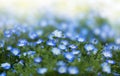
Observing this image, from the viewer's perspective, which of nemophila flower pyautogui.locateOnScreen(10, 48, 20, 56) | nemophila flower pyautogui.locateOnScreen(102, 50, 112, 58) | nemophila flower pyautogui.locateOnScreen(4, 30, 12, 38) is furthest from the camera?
nemophila flower pyautogui.locateOnScreen(4, 30, 12, 38)

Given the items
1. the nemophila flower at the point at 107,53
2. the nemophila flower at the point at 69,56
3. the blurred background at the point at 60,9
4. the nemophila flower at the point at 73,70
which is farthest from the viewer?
the blurred background at the point at 60,9

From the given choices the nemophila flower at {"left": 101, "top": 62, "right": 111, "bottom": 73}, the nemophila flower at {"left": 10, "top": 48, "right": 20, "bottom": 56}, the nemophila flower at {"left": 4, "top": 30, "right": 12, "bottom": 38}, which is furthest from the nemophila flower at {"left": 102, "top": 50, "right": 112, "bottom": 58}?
the nemophila flower at {"left": 4, "top": 30, "right": 12, "bottom": 38}

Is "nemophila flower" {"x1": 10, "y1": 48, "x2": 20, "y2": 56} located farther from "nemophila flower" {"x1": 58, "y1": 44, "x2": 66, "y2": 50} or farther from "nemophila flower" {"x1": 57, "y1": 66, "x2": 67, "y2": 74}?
"nemophila flower" {"x1": 57, "y1": 66, "x2": 67, "y2": 74}

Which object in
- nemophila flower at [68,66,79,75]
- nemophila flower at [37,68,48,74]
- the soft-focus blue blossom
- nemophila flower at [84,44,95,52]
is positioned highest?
nemophila flower at [84,44,95,52]

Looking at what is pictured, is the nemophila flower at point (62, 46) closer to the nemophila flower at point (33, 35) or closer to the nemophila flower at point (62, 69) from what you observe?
the nemophila flower at point (62, 69)

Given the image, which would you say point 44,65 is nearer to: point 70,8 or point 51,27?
point 51,27

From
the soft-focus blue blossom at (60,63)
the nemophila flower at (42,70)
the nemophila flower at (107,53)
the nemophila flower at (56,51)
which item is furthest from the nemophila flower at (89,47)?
the nemophila flower at (42,70)

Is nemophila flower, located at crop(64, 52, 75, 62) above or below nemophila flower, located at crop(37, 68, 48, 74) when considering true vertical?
above

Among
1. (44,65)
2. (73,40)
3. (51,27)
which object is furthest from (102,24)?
(44,65)

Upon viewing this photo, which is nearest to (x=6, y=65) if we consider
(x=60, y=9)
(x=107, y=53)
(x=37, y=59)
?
(x=37, y=59)

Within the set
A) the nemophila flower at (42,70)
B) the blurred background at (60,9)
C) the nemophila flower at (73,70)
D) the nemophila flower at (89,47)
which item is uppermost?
the blurred background at (60,9)
